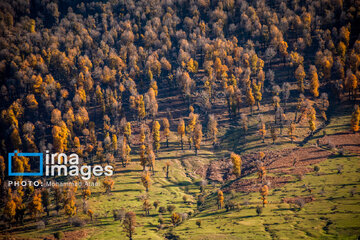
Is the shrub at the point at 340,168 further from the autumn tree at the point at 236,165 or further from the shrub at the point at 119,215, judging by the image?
the shrub at the point at 119,215

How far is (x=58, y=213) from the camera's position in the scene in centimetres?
11969

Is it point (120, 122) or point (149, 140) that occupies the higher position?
point (120, 122)

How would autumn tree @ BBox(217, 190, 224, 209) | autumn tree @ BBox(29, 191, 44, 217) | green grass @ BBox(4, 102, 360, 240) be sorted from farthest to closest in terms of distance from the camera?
autumn tree @ BBox(217, 190, 224, 209)
autumn tree @ BBox(29, 191, 44, 217)
green grass @ BBox(4, 102, 360, 240)

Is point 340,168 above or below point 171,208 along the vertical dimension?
above

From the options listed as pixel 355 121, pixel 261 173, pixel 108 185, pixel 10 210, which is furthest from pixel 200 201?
pixel 355 121

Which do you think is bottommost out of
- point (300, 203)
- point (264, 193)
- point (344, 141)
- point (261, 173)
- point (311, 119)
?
point (300, 203)

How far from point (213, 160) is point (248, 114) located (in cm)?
4828

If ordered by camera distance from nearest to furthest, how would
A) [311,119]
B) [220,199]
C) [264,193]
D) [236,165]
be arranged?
[264,193], [220,199], [236,165], [311,119]

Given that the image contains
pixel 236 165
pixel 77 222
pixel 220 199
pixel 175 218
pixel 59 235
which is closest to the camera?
pixel 59 235

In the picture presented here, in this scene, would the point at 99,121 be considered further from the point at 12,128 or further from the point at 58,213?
the point at 58,213

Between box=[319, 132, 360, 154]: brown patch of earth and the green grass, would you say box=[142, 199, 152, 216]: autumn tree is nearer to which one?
the green grass

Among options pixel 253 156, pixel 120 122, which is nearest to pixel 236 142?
pixel 253 156

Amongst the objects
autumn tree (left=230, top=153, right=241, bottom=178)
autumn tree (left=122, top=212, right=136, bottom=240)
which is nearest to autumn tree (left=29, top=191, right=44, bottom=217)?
autumn tree (left=122, top=212, right=136, bottom=240)

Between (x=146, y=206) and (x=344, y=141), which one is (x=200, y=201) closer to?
(x=146, y=206)
